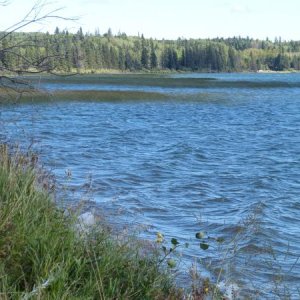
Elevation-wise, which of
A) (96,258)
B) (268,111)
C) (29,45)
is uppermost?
(29,45)

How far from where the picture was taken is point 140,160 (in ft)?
55.7

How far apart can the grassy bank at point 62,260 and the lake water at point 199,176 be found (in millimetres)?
1148

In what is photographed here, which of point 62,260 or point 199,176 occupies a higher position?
point 62,260

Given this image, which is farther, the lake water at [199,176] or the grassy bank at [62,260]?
the lake water at [199,176]

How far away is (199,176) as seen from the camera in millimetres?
14578

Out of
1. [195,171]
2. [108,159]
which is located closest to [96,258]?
[195,171]

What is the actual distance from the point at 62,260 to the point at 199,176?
9.96 meters

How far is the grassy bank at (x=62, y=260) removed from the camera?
449 centimetres

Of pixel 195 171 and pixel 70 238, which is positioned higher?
pixel 70 238

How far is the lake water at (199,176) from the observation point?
7.91 m

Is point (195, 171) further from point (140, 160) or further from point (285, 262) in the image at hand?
point (285, 262)

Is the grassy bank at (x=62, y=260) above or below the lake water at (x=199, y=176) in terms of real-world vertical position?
above

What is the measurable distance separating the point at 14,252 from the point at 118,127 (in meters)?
21.6

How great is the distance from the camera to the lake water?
7.91m
